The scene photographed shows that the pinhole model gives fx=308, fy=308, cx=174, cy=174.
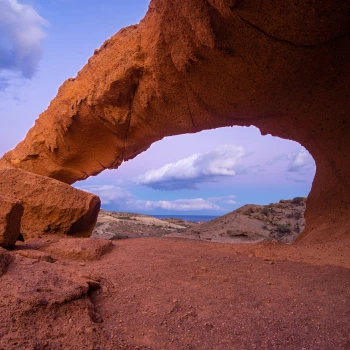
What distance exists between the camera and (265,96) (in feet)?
14.3

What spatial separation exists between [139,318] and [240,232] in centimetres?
797

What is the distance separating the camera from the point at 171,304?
2.04 metres

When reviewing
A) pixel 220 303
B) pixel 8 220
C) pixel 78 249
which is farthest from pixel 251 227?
pixel 8 220

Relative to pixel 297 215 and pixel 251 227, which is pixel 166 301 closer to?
pixel 251 227

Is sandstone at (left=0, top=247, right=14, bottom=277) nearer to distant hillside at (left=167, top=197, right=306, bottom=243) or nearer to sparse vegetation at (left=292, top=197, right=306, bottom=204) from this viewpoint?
distant hillside at (left=167, top=197, right=306, bottom=243)

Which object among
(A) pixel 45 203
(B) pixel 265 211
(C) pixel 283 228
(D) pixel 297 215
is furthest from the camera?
(B) pixel 265 211

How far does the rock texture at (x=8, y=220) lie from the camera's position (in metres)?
2.73

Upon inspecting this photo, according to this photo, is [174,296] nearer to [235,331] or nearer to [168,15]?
[235,331]

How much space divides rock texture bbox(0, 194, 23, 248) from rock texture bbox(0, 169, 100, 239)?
131cm

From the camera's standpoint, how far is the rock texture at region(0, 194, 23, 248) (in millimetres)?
2728

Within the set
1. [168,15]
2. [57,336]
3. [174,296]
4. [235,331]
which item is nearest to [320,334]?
[235,331]

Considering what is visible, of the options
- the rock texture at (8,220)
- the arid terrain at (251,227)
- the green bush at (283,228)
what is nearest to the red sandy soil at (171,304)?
the rock texture at (8,220)

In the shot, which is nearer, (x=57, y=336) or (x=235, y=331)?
(x=57, y=336)

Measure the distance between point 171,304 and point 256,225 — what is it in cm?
870
